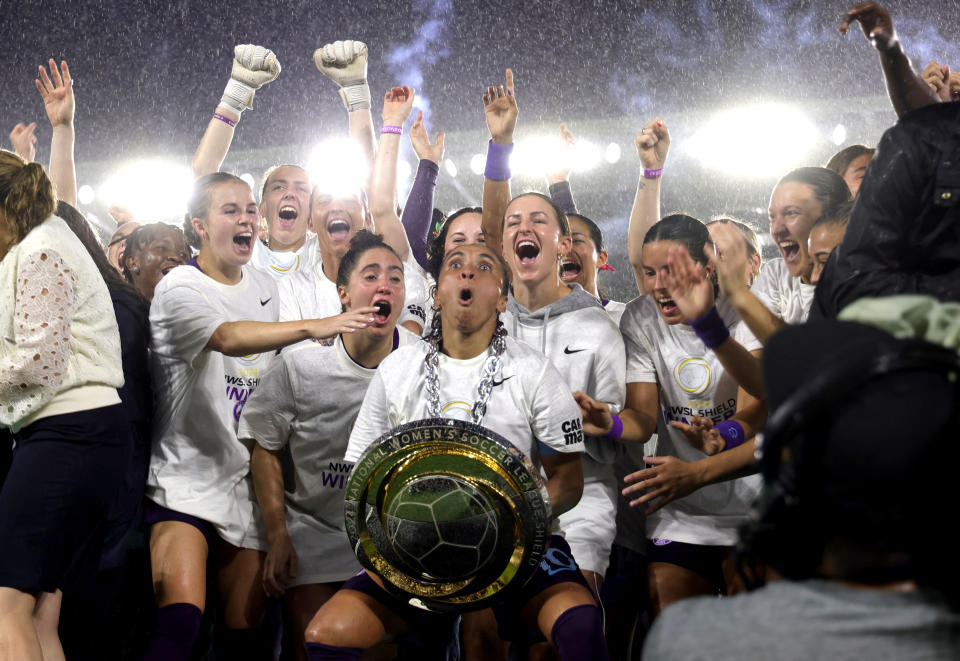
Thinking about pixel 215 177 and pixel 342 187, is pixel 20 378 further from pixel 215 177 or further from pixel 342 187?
pixel 342 187

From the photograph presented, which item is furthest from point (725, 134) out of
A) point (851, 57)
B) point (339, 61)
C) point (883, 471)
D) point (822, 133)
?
point (883, 471)

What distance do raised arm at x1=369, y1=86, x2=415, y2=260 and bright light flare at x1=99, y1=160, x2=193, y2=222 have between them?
3.99 metres

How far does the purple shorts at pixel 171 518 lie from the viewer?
2.85 m

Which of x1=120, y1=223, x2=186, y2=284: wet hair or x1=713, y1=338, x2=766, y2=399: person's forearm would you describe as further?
x1=120, y1=223, x2=186, y2=284: wet hair

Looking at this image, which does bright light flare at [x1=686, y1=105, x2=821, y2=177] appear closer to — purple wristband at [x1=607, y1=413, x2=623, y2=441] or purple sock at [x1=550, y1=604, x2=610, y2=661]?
purple wristband at [x1=607, y1=413, x2=623, y2=441]

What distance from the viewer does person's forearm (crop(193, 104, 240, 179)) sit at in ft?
13.3

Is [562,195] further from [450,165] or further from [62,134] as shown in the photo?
[450,165]

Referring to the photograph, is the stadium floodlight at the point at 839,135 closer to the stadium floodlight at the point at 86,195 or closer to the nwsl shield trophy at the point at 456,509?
the nwsl shield trophy at the point at 456,509

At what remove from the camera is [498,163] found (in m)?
3.58

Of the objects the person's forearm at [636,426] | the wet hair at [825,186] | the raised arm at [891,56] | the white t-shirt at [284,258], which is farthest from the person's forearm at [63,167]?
the raised arm at [891,56]

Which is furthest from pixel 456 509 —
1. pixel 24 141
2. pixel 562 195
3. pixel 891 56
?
pixel 24 141

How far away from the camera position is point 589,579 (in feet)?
8.67

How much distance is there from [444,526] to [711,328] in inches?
39.4

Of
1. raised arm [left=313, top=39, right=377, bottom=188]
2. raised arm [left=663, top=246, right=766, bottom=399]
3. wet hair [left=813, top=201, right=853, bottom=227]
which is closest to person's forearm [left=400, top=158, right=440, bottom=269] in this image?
raised arm [left=313, top=39, right=377, bottom=188]
